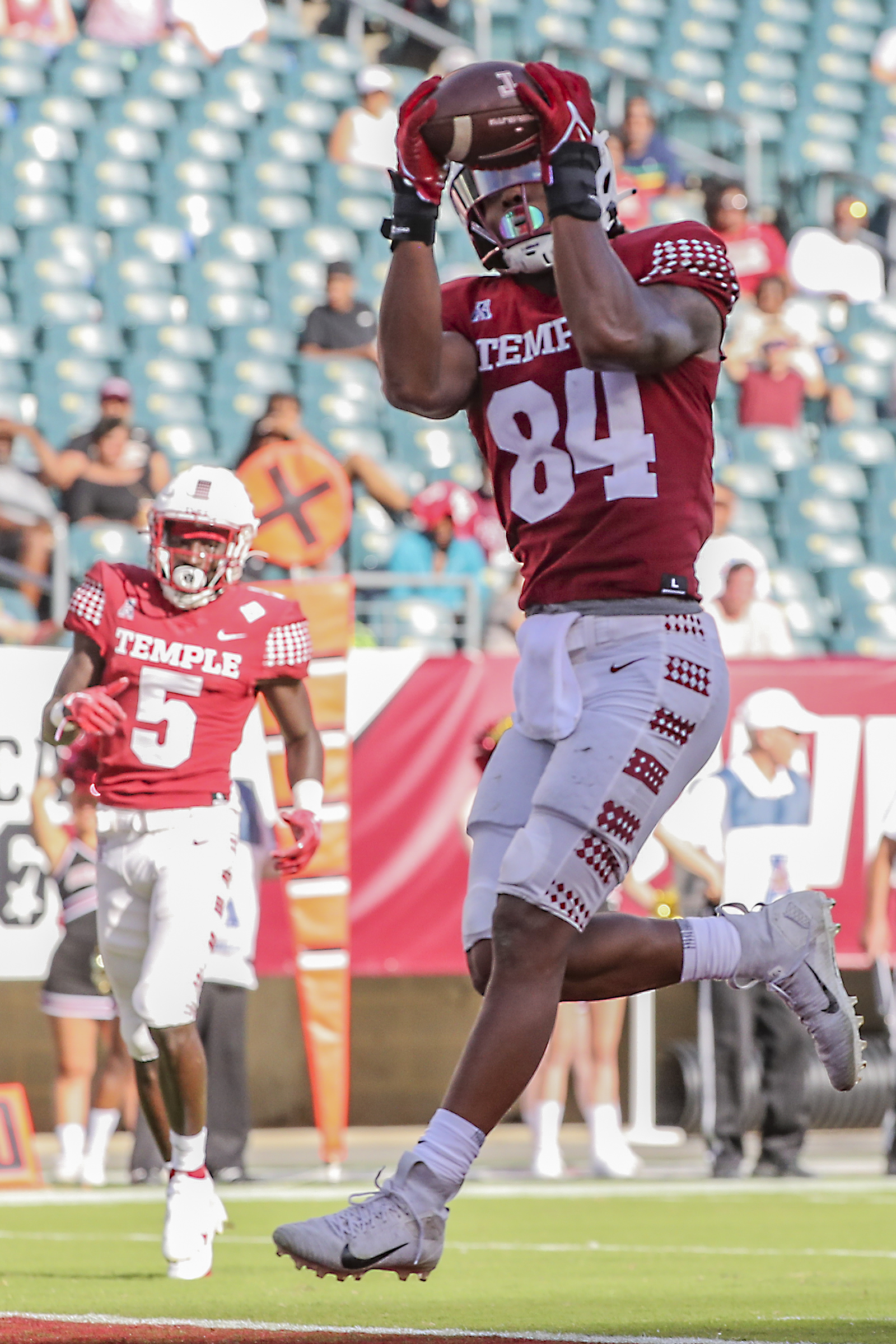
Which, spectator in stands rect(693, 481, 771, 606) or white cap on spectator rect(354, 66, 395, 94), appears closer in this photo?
spectator in stands rect(693, 481, 771, 606)

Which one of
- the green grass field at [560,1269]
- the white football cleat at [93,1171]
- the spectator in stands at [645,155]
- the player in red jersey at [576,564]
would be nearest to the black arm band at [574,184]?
the player in red jersey at [576,564]

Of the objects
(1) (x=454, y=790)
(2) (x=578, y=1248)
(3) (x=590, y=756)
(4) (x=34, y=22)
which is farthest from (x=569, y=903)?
(4) (x=34, y=22)

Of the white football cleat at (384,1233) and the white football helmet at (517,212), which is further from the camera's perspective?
the white football helmet at (517,212)

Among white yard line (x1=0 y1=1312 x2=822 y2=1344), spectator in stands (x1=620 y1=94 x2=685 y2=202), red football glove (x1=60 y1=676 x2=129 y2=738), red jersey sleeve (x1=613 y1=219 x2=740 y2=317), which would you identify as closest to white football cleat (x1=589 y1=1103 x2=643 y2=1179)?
red football glove (x1=60 y1=676 x2=129 y2=738)

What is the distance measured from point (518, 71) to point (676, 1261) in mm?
3486

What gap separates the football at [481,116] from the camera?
11.3 ft

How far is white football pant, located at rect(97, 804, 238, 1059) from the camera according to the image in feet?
17.7

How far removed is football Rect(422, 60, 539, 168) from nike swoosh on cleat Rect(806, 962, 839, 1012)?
1.59 meters

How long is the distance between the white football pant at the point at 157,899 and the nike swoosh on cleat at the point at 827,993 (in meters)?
2.10

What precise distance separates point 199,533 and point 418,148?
2.28 metres

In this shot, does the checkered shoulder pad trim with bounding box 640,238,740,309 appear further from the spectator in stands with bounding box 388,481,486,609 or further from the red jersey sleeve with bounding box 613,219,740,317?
the spectator in stands with bounding box 388,481,486,609

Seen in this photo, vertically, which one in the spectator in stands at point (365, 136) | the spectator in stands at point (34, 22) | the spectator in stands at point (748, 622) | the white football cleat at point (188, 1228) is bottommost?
the white football cleat at point (188, 1228)

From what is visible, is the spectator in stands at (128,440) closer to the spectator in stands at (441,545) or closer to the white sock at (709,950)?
the spectator in stands at (441,545)

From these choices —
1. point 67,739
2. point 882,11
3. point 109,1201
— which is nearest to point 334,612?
point 109,1201
